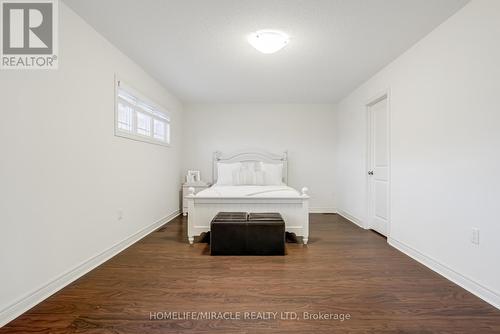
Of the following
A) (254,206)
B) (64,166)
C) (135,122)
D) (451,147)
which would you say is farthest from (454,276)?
(135,122)

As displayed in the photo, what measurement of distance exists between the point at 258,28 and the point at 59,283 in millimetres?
2912

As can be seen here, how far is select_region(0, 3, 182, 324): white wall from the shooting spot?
5.79ft

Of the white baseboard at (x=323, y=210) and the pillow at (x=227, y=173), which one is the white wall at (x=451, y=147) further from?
the pillow at (x=227, y=173)

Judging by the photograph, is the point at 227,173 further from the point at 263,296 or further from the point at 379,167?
the point at 263,296

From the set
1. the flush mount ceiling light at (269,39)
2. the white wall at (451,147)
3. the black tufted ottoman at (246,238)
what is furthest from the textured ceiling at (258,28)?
the black tufted ottoman at (246,238)

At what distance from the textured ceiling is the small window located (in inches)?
18.5

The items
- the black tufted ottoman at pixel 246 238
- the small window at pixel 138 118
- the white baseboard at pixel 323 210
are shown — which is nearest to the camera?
the black tufted ottoman at pixel 246 238

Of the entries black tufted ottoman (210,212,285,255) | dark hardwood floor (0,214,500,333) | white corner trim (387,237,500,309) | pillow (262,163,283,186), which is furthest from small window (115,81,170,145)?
white corner trim (387,237,500,309)

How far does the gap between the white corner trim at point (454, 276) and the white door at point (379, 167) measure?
2.30 ft

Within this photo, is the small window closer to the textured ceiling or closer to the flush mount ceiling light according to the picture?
the textured ceiling

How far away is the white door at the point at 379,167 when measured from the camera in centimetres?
383

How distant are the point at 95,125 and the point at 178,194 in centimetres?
298

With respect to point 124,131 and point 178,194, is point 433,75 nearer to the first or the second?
point 124,131

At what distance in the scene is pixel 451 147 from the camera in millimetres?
2400
